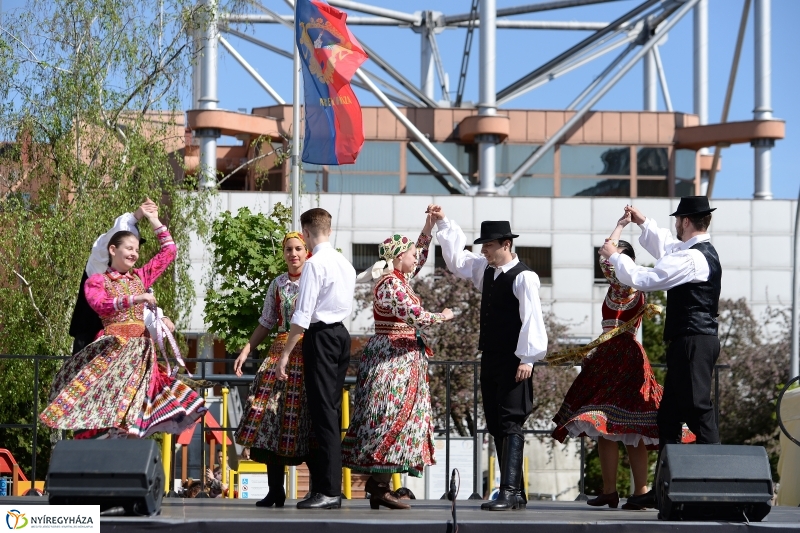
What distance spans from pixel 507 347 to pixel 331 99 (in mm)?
5423

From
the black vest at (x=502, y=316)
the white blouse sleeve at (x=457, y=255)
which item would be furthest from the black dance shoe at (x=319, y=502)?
the white blouse sleeve at (x=457, y=255)

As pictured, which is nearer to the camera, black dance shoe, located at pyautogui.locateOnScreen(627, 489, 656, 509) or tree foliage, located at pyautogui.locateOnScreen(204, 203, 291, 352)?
black dance shoe, located at pyautogui.locateOnScreen(627, 489, 656, 509)

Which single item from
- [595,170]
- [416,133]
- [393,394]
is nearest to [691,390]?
[393,394]

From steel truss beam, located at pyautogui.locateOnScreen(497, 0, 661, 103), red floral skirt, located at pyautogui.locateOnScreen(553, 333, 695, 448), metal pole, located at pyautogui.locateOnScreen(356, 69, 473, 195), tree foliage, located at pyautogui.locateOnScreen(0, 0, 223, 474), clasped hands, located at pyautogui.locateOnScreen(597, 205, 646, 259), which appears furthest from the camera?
steel truss beam, located at pyautogui.locateOnScreen(497, 0, 661, 103)

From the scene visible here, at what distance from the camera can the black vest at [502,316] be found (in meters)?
6.91

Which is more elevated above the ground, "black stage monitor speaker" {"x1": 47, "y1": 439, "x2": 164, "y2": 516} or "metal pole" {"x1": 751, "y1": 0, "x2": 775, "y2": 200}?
"metal pole" {"x1": 751, "y1": 0, "x2": 775, "y2": 200}

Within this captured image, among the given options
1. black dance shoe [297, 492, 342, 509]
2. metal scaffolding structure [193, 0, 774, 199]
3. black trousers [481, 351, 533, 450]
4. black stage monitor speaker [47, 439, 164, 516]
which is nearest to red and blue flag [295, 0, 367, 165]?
black trousers [481, 351, 533, 450]

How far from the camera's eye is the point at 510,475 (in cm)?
686

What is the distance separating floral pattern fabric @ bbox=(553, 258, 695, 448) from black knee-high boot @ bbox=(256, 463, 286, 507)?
170 centimetres

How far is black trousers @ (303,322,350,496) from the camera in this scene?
6660mm

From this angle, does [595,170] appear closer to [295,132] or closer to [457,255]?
[295,132]

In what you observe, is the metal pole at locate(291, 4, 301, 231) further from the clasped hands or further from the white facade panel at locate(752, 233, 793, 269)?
the white facade panel at locate(752, 233, 793, 269)

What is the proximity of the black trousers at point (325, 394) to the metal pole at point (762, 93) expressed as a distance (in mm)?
32163

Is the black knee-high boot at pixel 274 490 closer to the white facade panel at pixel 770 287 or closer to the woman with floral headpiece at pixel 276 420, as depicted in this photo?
the woman with floral headpiece at pixel 276 420
